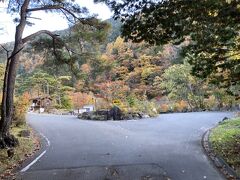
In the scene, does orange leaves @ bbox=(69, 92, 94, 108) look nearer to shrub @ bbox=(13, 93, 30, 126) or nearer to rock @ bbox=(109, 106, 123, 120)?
rock @ bbox=(109, 106, 123, 120)

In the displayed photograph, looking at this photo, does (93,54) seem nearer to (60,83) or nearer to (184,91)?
(184,91)

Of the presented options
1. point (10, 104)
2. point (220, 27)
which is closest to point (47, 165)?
point (10, 104)

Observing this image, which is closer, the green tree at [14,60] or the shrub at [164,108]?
the green tree at [14,60]

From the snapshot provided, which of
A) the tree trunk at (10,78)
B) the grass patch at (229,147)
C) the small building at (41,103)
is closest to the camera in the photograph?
the grass patch at (229,147)

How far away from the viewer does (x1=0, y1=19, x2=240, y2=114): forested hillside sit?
1722cm

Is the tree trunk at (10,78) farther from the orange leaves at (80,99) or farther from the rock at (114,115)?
the orange leaves at (80,99)

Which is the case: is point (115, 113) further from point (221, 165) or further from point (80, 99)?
point (80, 99)

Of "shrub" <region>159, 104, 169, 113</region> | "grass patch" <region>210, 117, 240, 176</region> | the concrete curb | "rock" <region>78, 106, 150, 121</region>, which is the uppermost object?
"shrub" <region>159, 104, 169, 113</region>

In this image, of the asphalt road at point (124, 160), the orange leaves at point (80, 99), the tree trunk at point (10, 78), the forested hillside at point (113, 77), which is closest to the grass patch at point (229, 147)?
A: the asphalt road at point (124, 160)

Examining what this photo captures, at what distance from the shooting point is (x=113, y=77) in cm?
5112

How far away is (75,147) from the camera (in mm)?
14258

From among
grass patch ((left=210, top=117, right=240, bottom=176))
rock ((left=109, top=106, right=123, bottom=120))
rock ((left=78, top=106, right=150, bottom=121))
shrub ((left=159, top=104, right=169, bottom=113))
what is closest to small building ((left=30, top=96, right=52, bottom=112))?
shrub ((left=159, top=104, right=169, bottom=113))

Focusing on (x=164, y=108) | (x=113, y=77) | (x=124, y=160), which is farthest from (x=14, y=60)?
(x=113, y=77)

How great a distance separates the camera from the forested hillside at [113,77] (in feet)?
56.5
